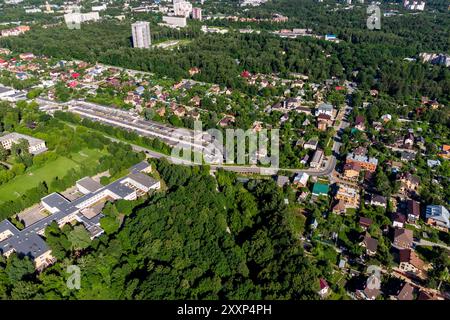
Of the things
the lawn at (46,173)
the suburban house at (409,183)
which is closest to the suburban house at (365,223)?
the suburban house at (409,183)

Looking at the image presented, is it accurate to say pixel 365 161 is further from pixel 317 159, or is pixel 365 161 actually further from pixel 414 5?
pixel 414 5

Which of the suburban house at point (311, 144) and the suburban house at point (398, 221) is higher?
the suburban house at point (311, 144)

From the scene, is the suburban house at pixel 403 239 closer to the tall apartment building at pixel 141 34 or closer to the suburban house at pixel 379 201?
the suburban house at pixel 379 201

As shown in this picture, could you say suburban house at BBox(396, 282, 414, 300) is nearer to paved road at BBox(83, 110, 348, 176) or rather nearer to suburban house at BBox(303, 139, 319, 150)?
paved road at BBox(83, 110, 348, 176)

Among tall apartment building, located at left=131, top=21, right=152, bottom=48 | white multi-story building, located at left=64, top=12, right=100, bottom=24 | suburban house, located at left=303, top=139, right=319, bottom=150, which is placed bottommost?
suburban house, located at left=303, top=139, right=319, bottom=150

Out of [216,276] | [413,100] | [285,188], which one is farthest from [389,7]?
[216,276]

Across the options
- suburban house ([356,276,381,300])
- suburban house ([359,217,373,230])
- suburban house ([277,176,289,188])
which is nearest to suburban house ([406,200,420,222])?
suburban house ([359,217,373,230])
